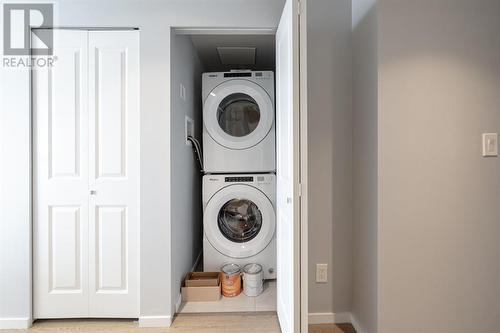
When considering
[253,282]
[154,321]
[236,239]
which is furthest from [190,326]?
[236,239]

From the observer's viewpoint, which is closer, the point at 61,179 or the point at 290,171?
the point at 290,171

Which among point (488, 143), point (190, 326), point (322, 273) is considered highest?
point (488, 143)

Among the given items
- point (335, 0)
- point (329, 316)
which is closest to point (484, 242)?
point (329, 316)

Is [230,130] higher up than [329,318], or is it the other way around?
[230,130]

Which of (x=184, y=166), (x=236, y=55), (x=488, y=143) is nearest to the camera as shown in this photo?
(x=488, y=143)

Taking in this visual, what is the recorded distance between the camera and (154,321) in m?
1.88

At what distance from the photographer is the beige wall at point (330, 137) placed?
6.30 feet

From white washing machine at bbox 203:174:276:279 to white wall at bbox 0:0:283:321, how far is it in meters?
0.65

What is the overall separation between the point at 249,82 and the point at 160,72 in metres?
0.85

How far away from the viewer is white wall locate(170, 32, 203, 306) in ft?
6.58

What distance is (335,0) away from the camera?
1934mm

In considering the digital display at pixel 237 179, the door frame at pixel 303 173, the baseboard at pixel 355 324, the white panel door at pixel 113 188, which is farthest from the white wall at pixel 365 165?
the white panel door at pixel 113 188

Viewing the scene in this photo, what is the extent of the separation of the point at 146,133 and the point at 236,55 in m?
1.51

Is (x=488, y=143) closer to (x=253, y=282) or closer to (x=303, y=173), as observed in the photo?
(x=303, y=173)
